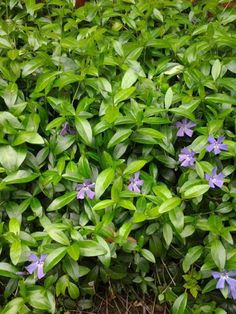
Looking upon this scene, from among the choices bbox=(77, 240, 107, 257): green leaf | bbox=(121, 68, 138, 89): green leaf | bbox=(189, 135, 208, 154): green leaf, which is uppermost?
bbox=(121, 68, 138, 89): green leaf

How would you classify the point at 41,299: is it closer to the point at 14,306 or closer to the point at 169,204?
the point at 14,306

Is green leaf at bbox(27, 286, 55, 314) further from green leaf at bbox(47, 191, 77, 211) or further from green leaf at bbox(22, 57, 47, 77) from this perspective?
green leaf at bbox(22, 57, 47, 77)

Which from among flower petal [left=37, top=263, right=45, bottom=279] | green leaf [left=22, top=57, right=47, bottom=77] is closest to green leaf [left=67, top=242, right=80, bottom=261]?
flower petal [left=37, top=263, right=45, bottom=279]

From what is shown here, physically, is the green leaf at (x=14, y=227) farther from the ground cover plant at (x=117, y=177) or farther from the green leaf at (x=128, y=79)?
the green leaf at (x=128, y=79)

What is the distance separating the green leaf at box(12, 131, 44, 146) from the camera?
154 centimetres

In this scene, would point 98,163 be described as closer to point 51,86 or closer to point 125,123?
point 125,123

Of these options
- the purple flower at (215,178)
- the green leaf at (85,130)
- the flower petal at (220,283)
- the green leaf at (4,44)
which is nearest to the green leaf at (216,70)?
the purple flower at (215,178)

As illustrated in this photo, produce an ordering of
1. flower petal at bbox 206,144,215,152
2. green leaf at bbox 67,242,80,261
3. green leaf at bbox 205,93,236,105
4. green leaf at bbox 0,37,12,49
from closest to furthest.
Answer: green leaf at bbox 67,242,80,261 < flower petal at bbox 206,144,215,152 < green leaf at bbox 205,93,236,105 < green leaf at bbox 0,37,12,49

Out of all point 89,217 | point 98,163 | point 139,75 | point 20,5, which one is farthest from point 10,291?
point 20,5

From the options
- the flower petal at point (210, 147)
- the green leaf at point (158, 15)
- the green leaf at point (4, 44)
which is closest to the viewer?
the flower petal at point (210, 147)

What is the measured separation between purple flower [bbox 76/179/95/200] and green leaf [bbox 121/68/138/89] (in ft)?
1.37

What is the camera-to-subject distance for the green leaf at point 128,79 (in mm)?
1711

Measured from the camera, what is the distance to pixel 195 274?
5.11 feet

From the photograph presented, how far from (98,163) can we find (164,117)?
31 cm
